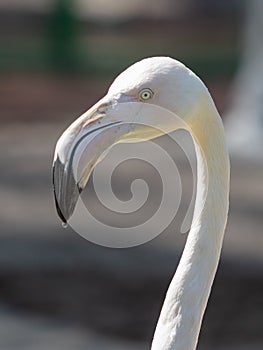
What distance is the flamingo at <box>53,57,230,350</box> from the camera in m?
3.05

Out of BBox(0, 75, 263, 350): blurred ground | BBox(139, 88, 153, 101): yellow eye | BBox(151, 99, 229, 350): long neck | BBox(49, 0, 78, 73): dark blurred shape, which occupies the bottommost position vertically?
BBox(151, 99, 229, 350): long neck

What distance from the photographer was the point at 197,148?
323 cm

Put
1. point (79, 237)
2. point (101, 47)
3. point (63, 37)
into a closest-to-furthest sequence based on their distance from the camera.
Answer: point (79, 237) → point (63, 37) → point (101, 47)

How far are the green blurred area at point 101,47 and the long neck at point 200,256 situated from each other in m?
16.6

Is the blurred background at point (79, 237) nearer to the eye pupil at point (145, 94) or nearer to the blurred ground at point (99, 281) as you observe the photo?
the blurred ground at point (99, 281)

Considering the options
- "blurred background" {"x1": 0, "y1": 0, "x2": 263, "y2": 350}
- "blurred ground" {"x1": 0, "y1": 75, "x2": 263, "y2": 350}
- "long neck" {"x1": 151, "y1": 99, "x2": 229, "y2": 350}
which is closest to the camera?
"long neck" {"x1": 151, "y1": 99, "x2": 229, "y2": 350}

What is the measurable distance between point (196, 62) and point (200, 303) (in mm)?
17432

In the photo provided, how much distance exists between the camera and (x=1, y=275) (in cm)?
900

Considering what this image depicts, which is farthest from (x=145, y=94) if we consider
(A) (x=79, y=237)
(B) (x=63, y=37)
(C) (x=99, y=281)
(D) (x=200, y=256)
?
(B) (x=63, y=37)

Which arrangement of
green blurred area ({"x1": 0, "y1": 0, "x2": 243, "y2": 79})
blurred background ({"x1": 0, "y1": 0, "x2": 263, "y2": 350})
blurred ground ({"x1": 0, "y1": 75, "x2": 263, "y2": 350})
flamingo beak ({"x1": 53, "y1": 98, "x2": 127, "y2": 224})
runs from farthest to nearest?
1. green blurred area ({"x1": 0, "y1": 0, "x2": 243, "y2": 79})
2. blurred background ({"x1": 0, "y1": 0, "x2": 263, "y2": 350})
3. blurred ground ({"x1": 0, "y1": 75, "x2": 263, "y2": 350})
4. flamingo beak ({"x1": 53, "y1": 98, "x2": 127, "y2": 224})

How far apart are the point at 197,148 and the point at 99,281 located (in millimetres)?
5738

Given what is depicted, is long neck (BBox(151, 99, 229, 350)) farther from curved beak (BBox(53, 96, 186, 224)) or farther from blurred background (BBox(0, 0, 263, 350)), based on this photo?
blurred background (BBox(0, 0, 263, 350))

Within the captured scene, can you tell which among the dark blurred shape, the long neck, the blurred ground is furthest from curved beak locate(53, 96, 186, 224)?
the dark blurred shape

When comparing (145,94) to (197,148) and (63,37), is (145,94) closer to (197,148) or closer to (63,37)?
(197,148)
